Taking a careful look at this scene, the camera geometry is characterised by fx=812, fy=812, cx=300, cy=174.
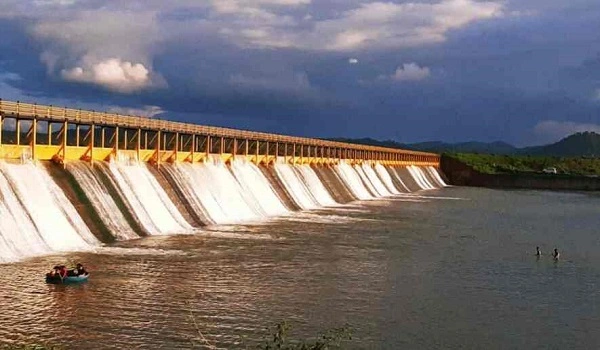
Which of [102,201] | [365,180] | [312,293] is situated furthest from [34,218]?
[365,180]

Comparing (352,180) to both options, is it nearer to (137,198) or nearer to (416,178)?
(416,178)

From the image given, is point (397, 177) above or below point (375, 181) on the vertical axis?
above

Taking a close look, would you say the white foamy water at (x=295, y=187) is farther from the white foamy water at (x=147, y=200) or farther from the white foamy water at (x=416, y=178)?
the white foamy water at (x=416, y=178)

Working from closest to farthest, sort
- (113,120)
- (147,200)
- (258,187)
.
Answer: (147,200) → (113,120) → (258,187)

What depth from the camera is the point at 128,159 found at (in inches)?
2138

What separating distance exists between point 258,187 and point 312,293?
132ft

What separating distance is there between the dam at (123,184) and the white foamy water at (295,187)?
148 mm

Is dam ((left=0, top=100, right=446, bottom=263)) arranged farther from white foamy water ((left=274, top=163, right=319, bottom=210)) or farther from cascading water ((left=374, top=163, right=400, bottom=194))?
cascading water ((left=374, top=163, right=400, bottom=194))

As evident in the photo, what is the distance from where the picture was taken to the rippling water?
82.8 feet

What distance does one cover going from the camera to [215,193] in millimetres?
61219

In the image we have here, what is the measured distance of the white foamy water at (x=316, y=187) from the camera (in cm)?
8522

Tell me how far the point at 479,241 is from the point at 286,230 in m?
12.9

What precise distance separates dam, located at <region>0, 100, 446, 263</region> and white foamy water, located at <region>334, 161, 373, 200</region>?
473 inches

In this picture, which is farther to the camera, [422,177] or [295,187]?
[422,177]
